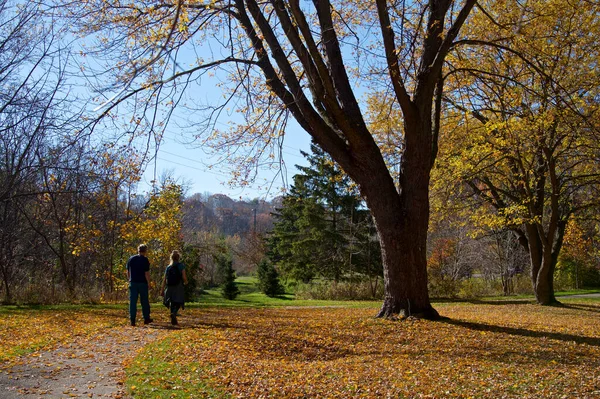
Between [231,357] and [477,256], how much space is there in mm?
27777

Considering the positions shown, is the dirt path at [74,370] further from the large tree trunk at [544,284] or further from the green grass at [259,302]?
the large tree trunk at [544,284]

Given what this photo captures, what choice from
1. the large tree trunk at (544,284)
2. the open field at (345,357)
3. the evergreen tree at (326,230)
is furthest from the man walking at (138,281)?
the evergreen tree at (326,230)

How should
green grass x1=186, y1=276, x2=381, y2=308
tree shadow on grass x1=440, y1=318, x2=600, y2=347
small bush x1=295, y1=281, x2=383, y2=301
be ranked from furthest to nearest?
1. small bush x1=295, y1=281, x2=383, y2=301
2. green grass x1=186, y1=276, x2=381, y2=308
3. tree shadow on grass x1=440, y1=318, x2=600, y2=347

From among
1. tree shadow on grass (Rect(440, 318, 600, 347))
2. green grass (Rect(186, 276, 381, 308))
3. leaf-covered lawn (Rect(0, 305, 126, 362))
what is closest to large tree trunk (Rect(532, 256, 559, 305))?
green grass (Rect(186, 276, 381, 308))

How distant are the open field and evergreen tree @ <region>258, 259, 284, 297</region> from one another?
26.0m

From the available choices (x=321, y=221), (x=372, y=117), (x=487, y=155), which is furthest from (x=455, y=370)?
(x=321, y=221)

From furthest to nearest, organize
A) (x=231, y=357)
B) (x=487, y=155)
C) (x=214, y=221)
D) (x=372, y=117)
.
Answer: (x=214, y=221), (x=372, y=117), (x=487, y=155), (x=231, y=357)

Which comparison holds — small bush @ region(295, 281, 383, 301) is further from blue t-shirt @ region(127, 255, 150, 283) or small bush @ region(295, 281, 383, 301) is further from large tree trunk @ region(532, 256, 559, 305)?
blue t-shirt @ region(127, 255, 150, 283)

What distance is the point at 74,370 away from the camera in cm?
596

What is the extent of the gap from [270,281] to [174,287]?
26705mm

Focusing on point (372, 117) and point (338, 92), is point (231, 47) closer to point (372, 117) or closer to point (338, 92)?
point (338, 92)

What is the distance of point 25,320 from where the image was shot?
10477 mm

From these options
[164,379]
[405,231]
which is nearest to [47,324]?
[164,379]

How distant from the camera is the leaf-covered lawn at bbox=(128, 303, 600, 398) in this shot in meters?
4.99
